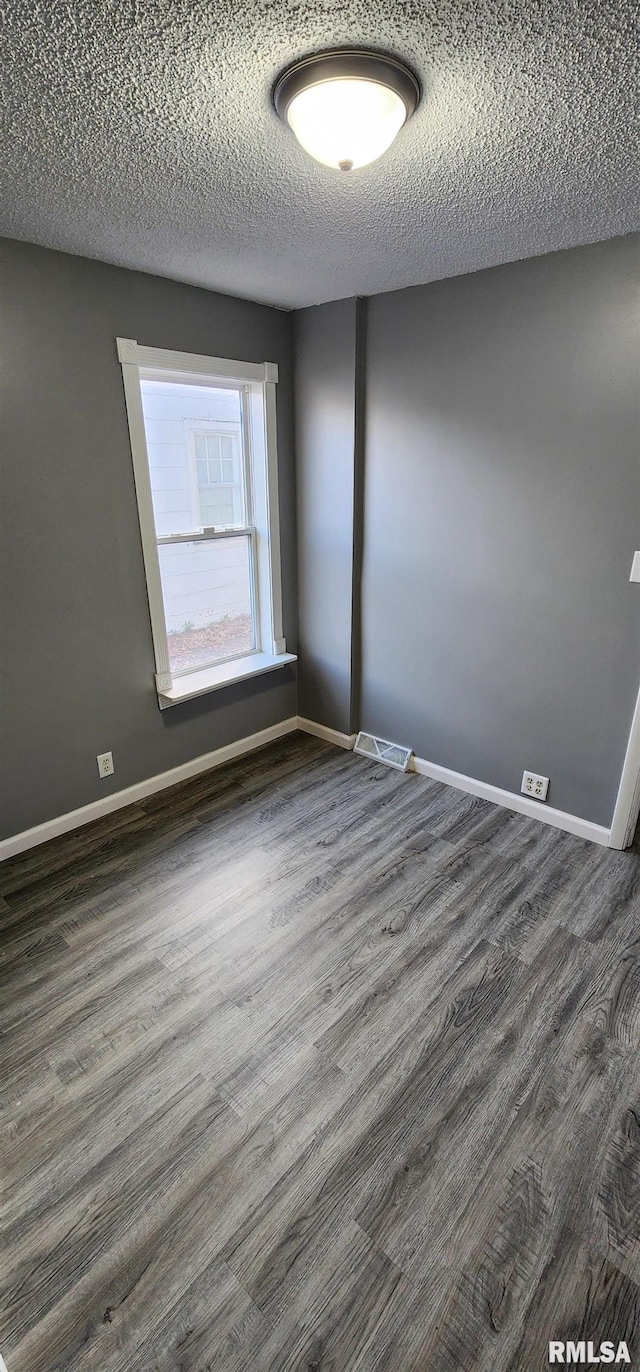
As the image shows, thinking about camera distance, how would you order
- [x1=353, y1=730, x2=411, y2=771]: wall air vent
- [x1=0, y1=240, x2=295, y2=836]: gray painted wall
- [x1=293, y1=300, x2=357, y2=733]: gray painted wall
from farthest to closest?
[x1=353, y1=730, x2=411, y2=771]: wall air vent
[x1=293, y1=300, x2=357, y2=733]: gray painted wall
[x1=0, y1=240, x2=295, y2=836]: gray painted wall

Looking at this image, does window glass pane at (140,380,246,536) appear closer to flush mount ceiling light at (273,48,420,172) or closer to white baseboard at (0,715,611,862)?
white baseboard at (0,715,611,862)

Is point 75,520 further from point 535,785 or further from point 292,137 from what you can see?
point 535,785

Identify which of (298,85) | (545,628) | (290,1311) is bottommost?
(290,1311)

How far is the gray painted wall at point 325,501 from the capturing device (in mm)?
3008

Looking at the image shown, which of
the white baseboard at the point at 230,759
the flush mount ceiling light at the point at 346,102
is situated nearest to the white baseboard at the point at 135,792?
the white baseboard at the point at 230,759

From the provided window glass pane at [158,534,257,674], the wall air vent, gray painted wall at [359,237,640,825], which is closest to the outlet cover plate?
window glass pane at [158,534,257,674]

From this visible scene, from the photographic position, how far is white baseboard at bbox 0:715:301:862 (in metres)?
2.66

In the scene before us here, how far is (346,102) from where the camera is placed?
1.24 m

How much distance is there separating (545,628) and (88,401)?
2.20 metres

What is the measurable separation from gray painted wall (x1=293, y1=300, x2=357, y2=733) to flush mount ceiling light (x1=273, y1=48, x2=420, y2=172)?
1.66m

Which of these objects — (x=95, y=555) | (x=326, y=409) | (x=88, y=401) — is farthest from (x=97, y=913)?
(x=326, y=409)

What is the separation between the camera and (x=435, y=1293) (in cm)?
126

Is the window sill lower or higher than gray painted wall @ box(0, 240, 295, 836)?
lower

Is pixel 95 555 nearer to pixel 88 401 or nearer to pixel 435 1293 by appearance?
pixel 88 401
